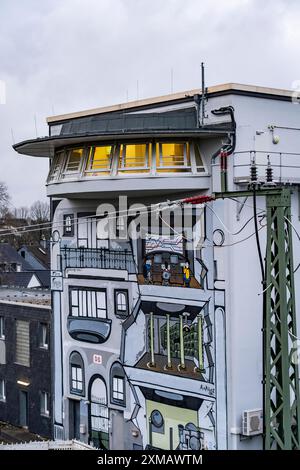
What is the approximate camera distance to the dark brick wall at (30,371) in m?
23.6

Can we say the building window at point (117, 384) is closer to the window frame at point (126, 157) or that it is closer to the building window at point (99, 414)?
the building window at point (99, 414)

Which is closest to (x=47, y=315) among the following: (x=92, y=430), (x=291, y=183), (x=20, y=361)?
(x=20, y=361)

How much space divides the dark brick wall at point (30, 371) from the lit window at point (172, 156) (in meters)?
7.97

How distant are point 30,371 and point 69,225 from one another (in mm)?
6094

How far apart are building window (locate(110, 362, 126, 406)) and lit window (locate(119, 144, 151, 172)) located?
5840 millimetres

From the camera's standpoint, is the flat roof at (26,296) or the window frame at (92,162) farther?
the flat roof at (26,296)

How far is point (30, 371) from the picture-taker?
24.4 meters

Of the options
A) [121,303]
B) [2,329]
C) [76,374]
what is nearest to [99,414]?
[76,374]

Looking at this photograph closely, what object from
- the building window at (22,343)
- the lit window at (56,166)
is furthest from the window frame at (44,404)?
the lit window at (56,166)

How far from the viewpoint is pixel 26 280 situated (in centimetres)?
3688

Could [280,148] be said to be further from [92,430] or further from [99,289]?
[92,430]

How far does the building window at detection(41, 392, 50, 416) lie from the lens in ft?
77.6

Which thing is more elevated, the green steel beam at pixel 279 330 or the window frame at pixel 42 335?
the green steel beam at pixel 279 330
